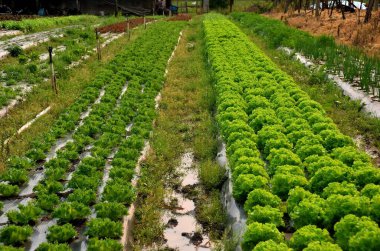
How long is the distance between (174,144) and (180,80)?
18.7ft

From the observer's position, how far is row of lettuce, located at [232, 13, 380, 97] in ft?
39.3

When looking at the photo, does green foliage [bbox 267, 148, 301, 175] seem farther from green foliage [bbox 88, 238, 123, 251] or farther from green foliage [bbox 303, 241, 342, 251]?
green foliage [bbox 88, 238, 123, 251]

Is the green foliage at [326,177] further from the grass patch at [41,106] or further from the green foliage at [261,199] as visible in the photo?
the grass patch at [41,106]

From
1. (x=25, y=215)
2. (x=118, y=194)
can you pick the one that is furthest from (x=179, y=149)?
(x=25, y=215)

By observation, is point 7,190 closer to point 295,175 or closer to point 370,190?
point 295,175

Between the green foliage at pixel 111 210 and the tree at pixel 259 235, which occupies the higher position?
the tree at pixel 259 235

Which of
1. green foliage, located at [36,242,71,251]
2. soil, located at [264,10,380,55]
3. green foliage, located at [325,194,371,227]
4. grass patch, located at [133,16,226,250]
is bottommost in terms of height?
grass patch, located at [133,16,226,250]

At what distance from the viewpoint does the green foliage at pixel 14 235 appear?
5.45 meters

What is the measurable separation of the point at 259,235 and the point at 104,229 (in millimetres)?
2241

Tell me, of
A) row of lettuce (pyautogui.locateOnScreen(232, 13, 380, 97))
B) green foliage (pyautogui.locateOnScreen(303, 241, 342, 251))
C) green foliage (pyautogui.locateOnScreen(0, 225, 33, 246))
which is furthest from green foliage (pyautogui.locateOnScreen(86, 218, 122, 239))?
row of lettuce (pyautogui.locateOnScreen(232, 13, 380, 97))

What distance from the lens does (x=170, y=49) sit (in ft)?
66.4

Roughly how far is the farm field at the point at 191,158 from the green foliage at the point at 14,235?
1 centimetres

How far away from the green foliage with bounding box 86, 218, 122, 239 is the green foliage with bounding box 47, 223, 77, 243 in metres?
0.24

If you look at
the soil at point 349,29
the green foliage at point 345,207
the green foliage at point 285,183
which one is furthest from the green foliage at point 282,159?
the soil at point 349,29
